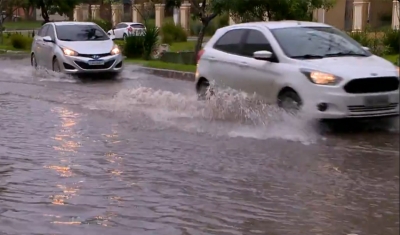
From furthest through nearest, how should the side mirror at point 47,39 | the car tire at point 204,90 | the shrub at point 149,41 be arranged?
1. the shrub at point 149,41
2. the side mirror at point 47,39
3. the car tire at point 204,90

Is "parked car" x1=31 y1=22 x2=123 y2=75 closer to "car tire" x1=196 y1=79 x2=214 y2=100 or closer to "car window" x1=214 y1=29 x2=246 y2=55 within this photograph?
"car tire" x1=196 y1=79 x2=214 y2=100

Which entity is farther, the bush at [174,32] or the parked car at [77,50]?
the bush at [174,32]

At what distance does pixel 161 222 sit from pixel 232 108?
5323mm

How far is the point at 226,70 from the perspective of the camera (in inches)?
470

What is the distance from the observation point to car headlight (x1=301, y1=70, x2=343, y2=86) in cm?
984

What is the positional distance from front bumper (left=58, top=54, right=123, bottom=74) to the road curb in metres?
1.43

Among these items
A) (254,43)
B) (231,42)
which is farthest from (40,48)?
(254,43)

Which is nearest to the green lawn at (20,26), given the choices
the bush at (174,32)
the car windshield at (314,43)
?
the bush at (174,32)

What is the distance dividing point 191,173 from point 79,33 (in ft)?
43.2

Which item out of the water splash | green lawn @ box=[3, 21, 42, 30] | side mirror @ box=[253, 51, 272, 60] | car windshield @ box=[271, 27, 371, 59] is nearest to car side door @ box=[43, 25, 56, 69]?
the water splash

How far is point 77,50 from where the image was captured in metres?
19.4

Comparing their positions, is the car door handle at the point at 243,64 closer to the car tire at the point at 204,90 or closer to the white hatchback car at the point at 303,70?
the white hatchback car at the point at 303,70

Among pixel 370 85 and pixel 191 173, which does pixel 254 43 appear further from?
pixel 191 173

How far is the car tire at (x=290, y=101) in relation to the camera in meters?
10.3
